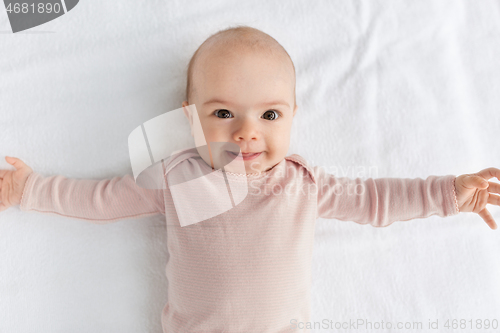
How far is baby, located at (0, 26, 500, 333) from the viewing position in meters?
0.88

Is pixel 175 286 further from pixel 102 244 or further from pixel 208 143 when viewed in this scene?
pixel 208 143

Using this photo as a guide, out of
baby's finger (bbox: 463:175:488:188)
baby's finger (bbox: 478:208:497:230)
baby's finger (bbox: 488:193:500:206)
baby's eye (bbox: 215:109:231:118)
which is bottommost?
baby's finger (bbox: 478:208:497:230)

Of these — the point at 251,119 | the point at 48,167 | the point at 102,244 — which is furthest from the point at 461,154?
the point at 48,167

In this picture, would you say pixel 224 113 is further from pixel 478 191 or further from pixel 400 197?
pixel 478 191

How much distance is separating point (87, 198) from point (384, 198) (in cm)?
77

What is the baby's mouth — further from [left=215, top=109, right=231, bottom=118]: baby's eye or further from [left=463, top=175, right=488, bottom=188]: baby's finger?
[left=463, top=175, right=488, bottom=188]: baby's finger

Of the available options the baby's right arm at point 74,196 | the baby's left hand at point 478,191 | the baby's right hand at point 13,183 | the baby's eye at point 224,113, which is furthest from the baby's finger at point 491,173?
the baby's right hand at point 13,183

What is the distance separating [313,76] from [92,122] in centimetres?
66

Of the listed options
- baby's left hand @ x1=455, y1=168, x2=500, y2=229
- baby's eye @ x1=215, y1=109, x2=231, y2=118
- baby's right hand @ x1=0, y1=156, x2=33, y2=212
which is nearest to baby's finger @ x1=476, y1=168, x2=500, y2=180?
baby's left hand @ x1=455, y1=168, x2=500, y2=229

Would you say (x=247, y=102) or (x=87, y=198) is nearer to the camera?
(x=247, y=102)

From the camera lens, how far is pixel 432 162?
3.75ft

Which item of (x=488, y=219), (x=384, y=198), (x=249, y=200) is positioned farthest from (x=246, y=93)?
(x=488, y=219)

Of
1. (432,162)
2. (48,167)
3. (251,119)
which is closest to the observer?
(251,119)

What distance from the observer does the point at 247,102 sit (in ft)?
2.85
